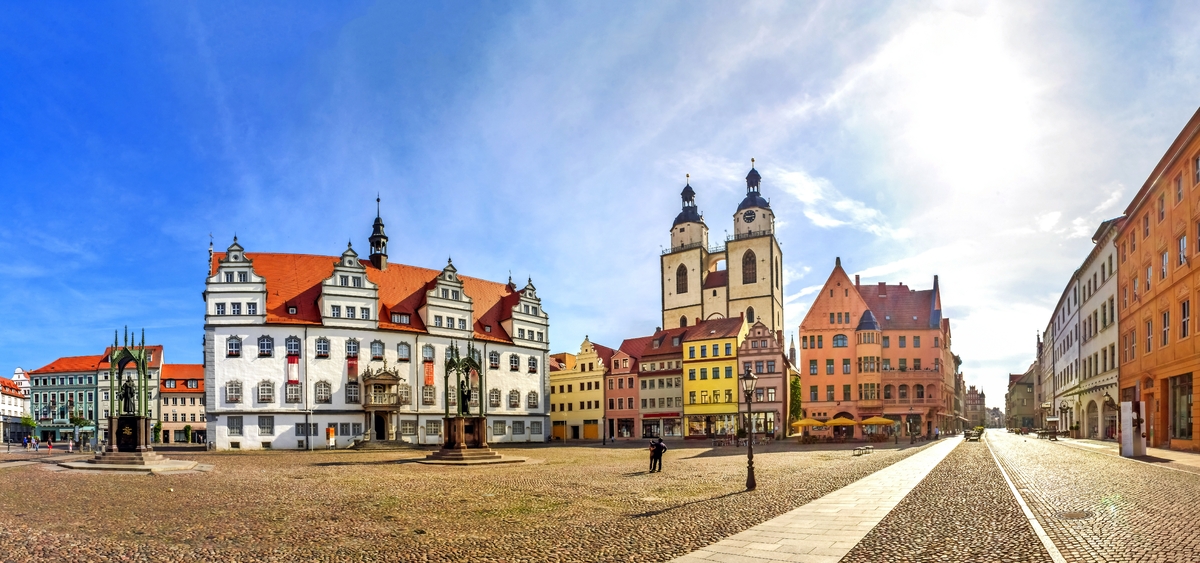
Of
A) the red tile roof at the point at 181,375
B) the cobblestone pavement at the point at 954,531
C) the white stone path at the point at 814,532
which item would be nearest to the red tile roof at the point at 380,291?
the white stone path at the point at 814,532

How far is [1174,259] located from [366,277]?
56.7 m

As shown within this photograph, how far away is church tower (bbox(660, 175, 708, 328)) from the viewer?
117 metres

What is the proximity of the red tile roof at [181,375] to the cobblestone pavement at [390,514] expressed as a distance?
9390 cm

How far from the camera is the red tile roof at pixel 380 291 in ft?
213

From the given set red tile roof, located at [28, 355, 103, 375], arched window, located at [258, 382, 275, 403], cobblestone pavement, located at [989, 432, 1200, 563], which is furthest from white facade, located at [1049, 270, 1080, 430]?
red tile roof, located at [28, 355, 103, 375]

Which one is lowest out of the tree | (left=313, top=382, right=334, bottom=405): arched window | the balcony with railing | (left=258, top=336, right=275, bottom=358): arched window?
the tree

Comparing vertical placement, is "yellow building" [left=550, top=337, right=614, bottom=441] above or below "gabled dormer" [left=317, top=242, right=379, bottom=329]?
below

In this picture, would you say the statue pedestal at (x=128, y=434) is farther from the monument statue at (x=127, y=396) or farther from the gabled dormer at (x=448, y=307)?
the gabled dormer at (x=448, y=307)

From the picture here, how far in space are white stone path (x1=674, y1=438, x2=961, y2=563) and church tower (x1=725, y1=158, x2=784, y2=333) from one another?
89543 millimetres

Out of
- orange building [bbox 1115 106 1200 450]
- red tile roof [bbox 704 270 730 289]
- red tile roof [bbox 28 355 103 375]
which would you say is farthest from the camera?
red tile roof [bbox 28 355 103 375]

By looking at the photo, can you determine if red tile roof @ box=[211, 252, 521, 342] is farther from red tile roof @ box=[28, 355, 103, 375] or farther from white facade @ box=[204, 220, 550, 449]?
red tile roof @ box=[28, 355, 103, 375]

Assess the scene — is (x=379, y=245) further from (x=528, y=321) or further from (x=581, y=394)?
(x=581, y=394)

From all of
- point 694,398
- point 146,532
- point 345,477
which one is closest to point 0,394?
point 694,398

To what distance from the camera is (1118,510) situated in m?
15.8
